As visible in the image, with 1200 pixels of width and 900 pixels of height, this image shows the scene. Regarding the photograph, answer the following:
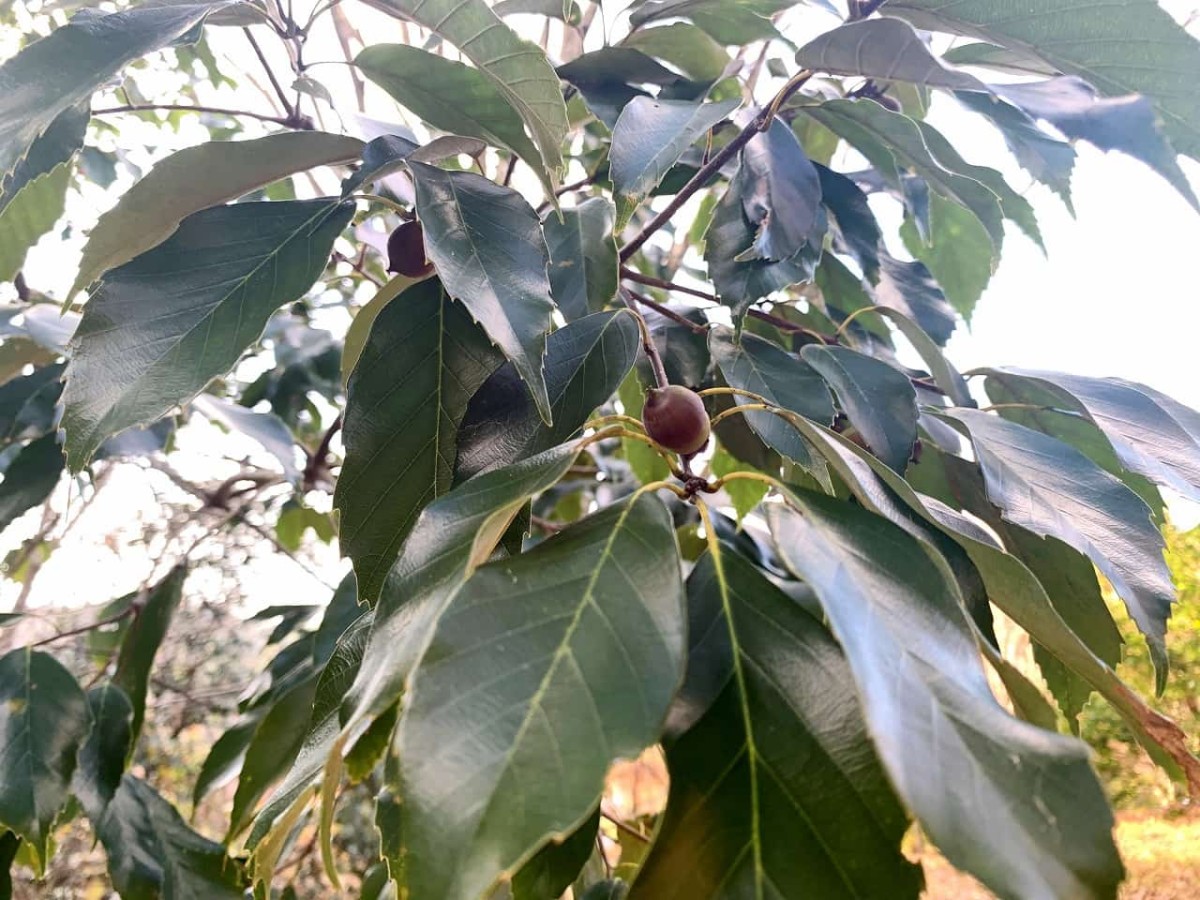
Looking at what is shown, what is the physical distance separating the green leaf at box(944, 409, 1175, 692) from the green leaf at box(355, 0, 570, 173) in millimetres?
298

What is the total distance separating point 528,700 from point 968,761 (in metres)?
0.12

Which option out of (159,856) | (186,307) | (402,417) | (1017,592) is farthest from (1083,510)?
(159,856)

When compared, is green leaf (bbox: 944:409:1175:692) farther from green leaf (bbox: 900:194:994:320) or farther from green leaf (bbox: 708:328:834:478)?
green leaf (bbox: 900:194:994:320)

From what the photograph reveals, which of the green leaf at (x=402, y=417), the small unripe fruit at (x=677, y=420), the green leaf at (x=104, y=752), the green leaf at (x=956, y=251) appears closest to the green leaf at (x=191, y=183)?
the green leaf at (x=402, y=417)

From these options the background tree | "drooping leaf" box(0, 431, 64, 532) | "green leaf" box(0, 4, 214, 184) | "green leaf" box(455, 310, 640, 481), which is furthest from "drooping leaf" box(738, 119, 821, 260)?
"drooping leaf" box(0, 431, 64, 532)

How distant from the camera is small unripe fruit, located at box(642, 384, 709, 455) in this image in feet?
1.35

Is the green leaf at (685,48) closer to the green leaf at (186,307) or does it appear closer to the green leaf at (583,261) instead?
the green leaf at (583,261)

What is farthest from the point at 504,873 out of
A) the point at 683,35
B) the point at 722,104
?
the point at 683,35

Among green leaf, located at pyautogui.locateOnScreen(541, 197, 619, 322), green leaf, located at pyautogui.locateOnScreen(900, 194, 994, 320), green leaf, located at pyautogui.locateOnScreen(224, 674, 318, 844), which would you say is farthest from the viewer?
green leaf, located at pyautogui.locateOnScreen(900, 194, 994, 320)

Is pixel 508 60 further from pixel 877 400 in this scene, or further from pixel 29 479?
pixel 29 479

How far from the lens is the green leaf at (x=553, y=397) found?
0.41 m

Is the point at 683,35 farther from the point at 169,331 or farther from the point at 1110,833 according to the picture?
the point at 1110,833

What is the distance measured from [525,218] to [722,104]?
15 cm

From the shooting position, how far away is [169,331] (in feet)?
1.29
